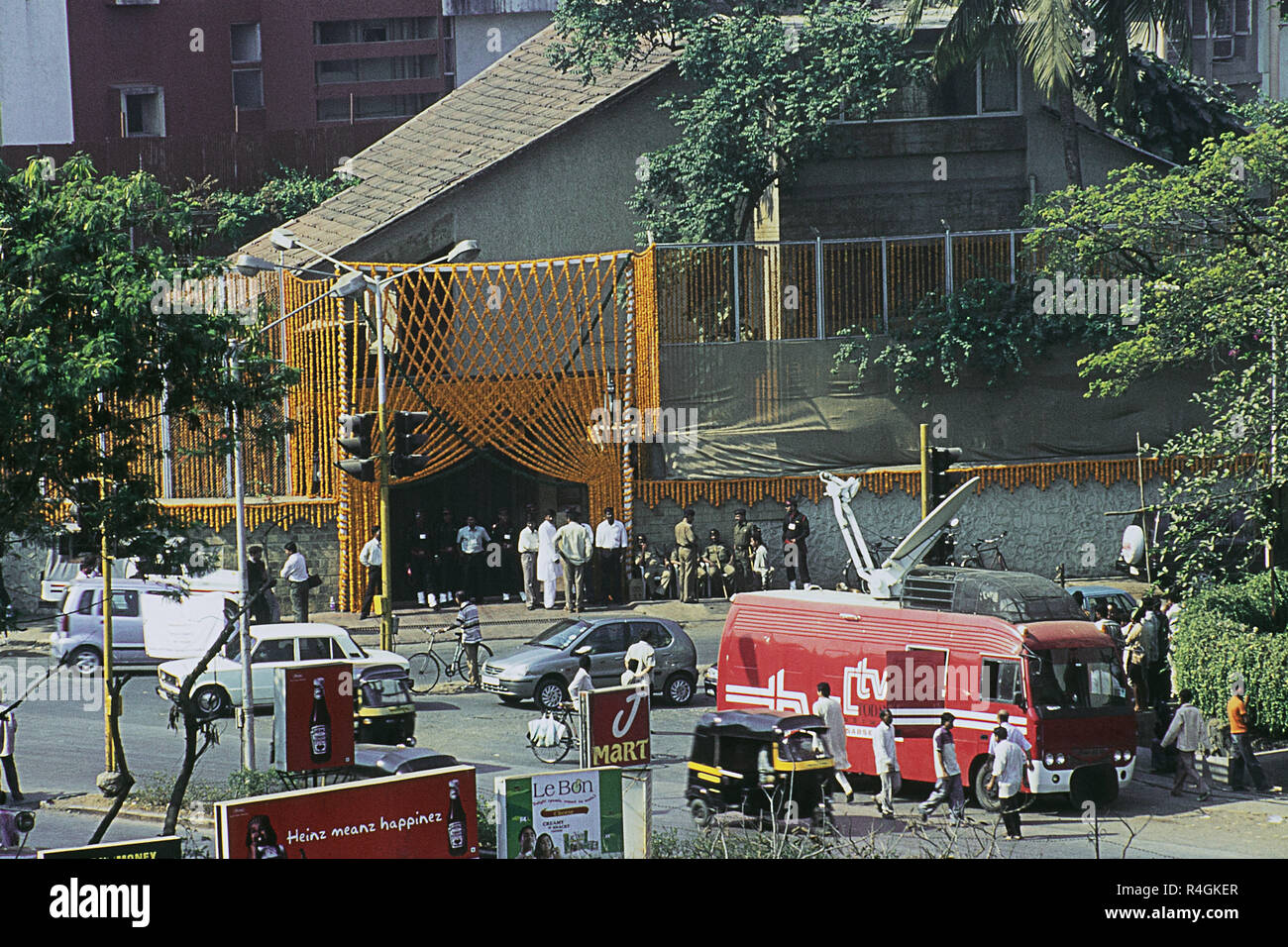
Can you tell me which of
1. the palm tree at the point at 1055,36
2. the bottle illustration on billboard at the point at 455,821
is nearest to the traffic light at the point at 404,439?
the bottle illustration on billboard at the point at 455,821

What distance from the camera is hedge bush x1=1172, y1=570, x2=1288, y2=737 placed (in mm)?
21344

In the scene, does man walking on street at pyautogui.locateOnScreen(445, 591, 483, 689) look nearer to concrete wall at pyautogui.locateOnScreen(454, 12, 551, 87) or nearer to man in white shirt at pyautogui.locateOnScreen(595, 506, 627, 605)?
man in white shirt at pyautogui.locateOnScreen(595, 506, 627, 605)

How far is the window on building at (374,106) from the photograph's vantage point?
195 feet

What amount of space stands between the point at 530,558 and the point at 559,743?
11452 millimetres

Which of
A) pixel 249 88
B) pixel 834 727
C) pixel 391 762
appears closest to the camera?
pixel 391 762

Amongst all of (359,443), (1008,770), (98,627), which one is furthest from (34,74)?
(1008,770)

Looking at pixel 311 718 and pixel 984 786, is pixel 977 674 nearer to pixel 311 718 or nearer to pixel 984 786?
pixel 984 786

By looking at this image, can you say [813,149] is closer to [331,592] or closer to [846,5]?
[846,5]

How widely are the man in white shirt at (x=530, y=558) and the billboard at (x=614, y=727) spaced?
17153 mm

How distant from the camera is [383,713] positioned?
70.0ft

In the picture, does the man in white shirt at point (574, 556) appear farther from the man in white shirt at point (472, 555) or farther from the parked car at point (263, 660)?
the parked car at point (263, 660)

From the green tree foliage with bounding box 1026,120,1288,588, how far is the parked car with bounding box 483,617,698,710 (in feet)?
26.0

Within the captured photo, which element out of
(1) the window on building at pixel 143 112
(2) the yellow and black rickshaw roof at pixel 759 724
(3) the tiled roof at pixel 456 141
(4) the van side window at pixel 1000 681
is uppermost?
(1) the window on building at pixel 143 112

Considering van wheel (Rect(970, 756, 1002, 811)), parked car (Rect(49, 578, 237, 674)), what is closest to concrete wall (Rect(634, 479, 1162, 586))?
parked car (Rect(49, 578, 237, 674))
